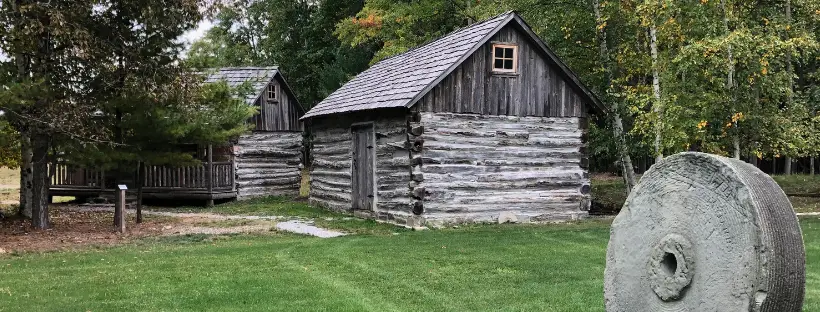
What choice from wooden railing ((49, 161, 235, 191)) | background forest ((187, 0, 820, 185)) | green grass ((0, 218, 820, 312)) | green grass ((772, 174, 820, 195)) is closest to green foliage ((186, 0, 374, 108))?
wooden railing ((49, 161, 235, 191))

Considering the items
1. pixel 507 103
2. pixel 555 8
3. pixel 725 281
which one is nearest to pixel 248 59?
pixel 555 8

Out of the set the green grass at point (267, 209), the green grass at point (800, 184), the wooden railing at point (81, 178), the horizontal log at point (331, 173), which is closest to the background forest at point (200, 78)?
the horizontal log at point (331, 173)

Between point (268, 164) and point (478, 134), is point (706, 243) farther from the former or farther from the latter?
point (268, 164)

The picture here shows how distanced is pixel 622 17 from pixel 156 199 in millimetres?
16518

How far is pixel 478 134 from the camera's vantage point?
16875 mm

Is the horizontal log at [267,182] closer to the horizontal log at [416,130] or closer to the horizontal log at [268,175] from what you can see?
the horizontal log at [268,175]

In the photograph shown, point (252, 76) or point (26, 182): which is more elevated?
point (252, 76)

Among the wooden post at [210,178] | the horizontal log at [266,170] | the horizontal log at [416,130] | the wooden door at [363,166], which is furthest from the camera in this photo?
the horizontal log at [266,170]

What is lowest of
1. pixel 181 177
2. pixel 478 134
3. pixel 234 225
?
pixel 234 225

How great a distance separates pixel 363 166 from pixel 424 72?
304cm

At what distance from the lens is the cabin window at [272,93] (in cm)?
2731

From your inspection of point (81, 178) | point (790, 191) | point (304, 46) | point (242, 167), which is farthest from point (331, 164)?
point (304, 46)

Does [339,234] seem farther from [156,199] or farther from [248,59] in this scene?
[248,59]

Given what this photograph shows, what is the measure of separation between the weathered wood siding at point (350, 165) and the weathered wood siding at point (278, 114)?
5.18m
